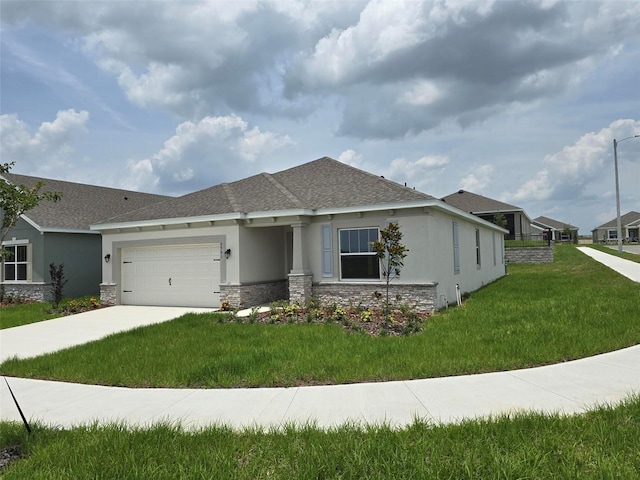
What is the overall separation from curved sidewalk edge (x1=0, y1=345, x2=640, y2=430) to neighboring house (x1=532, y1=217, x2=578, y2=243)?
49.4 metres

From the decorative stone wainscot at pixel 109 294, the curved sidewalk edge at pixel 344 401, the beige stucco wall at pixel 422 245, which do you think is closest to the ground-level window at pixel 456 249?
the beige stucco wall at pixel 422 245

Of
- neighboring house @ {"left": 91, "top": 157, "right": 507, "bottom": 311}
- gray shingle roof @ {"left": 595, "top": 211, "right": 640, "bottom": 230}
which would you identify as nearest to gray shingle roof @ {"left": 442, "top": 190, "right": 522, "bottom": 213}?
neighboring house @ {"left": 91, "top": 157, "right": 507, "bottom": 311}

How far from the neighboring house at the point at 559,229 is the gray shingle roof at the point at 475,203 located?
13.5 metres

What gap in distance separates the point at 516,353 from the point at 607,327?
127 inches

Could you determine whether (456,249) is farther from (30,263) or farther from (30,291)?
(30,291)

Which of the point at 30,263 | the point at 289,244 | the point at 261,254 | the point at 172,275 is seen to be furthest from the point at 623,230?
the point at 30,263

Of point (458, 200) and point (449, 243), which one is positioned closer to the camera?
point (449, 243)

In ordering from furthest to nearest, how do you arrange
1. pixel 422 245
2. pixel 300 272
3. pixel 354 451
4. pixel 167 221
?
pixel 167 221
pixel 300 272
pixel 422 245
pixel 354 451

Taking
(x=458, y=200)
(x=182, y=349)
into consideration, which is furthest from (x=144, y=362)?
(x=458, y=200)

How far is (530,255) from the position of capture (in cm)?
3191

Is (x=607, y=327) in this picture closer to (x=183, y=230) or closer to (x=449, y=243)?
(x=449, y=243)

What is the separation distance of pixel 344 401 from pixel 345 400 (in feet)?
0.14

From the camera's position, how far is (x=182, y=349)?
839 centimetres

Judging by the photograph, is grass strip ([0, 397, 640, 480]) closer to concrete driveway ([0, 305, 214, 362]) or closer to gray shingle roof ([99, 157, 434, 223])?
concrete driveway ([0, 305, 214, 362])
